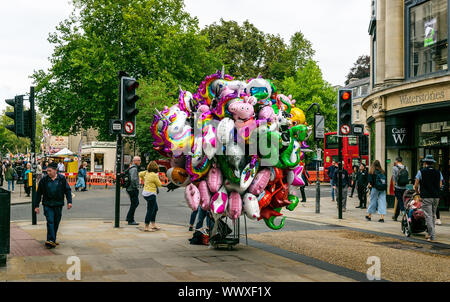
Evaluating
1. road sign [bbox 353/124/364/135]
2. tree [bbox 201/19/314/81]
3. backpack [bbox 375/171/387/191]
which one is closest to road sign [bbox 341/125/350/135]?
road sign [bbox 353/124/364/135]

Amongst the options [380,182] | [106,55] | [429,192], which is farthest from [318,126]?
[106,55]

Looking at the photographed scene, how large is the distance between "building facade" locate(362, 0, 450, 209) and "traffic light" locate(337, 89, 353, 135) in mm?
4007

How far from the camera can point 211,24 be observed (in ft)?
167

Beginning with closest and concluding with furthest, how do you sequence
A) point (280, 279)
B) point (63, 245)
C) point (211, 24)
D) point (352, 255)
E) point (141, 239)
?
point (280, 279) → point (352, 255) → point (63, 245) → point (141, 239) → point (211, 24)

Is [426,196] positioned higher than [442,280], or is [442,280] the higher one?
[426,196]

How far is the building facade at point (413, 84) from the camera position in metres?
16.8

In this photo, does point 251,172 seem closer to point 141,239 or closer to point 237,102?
point 237,102

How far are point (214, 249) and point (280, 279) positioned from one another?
2660 mm

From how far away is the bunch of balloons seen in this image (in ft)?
24.2

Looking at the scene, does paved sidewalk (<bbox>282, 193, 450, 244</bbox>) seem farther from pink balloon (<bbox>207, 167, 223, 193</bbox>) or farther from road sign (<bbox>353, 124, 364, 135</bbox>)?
pink balloon (<bbox>207, 167, 223, 193</bbox>)

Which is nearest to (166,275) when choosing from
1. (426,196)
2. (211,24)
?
(426,196)

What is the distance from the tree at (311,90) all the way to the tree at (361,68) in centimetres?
2065

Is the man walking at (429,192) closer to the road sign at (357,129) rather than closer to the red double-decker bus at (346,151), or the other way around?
the road sign at (357,129)
